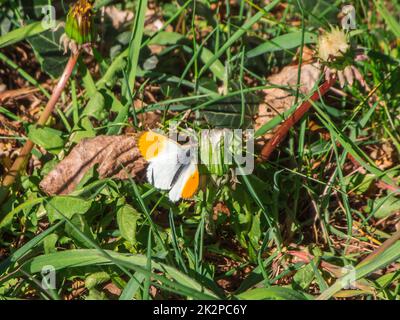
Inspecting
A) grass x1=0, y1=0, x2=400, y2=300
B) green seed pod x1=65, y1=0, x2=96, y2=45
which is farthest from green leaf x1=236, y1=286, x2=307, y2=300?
green seed pod x1=65, y1=0, x2=96, y2=45

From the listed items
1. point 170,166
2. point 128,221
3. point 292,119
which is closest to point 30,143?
point 128,221

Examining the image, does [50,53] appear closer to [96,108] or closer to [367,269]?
[96,108]

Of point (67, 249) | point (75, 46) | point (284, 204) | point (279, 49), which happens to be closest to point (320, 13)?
point (279, 49)

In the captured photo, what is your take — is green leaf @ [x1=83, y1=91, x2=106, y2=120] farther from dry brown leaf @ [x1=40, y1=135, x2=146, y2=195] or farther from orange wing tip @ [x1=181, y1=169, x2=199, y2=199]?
orange wing tip @ [x1=181, y1=169, x2=199, y2=199]

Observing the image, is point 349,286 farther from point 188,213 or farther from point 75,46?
point 75,46

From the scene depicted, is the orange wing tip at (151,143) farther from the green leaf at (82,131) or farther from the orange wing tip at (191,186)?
the green leaf at (82,131)
